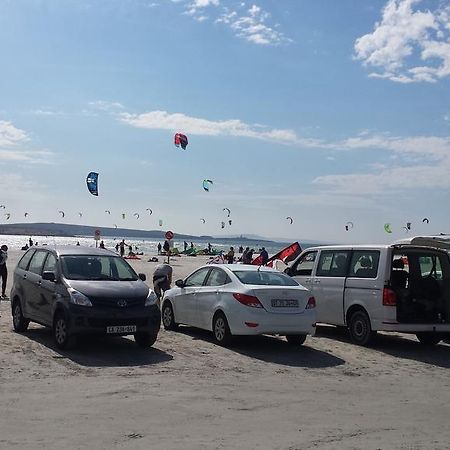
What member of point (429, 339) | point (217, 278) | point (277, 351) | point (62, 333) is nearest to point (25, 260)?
point (62, 333)

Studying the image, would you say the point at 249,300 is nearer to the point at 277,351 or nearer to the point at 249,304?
the point at 249,304

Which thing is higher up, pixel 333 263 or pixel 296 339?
pixel 333 263

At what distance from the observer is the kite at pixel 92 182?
4394cm

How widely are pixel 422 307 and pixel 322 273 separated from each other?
84.3 inches

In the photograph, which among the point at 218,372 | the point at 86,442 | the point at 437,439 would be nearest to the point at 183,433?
the point at 86,442

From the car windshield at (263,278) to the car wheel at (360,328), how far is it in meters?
1.40

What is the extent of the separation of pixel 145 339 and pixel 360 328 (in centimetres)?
402

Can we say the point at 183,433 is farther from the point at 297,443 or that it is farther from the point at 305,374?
the point at 305,374

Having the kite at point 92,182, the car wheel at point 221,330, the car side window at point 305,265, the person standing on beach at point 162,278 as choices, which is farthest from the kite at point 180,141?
the car wheel at point 221,330

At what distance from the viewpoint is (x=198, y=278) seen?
13.8m

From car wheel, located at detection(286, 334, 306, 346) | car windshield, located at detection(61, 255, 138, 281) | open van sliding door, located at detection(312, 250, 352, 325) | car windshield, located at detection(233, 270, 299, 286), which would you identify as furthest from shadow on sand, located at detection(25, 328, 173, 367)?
open van sliding door, located at detection(312, 250, 352, 325)

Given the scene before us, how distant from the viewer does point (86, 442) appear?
615 cm

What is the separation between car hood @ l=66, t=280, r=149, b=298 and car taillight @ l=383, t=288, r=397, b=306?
13.7 feet

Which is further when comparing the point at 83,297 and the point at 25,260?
the point at 25,260
